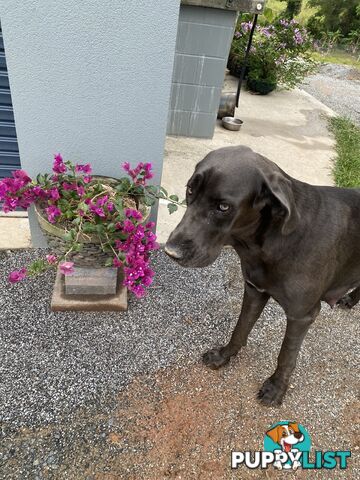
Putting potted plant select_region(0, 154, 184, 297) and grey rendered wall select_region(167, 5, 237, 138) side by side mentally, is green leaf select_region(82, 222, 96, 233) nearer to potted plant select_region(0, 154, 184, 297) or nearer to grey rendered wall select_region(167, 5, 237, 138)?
potted plant select_region(0, 154, 184, 297)

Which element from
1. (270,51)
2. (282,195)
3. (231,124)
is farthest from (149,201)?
(270,51)

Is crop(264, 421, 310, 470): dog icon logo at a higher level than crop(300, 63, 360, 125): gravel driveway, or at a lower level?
lower

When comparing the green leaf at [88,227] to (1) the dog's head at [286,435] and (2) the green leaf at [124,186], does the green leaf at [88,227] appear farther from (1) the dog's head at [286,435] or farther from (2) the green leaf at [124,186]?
(1) the dog's head at [286,435]

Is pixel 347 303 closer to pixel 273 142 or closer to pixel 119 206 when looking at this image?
pixel 119 206

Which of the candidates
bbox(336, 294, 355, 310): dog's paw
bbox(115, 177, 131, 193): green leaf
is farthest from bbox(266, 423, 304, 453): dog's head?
bbox(115, 177, 131, 193): green leaf

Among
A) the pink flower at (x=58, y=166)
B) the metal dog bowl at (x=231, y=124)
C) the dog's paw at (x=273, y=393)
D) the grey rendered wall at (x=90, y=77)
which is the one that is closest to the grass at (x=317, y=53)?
the metal dog bowl at (x=231, y=124)

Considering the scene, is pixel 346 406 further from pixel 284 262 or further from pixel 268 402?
pixel 284 262

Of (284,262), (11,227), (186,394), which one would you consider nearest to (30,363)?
(186,394)

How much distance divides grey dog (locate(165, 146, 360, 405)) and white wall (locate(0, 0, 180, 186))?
52.7 inches

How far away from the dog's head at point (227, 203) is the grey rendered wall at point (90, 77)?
4.43 feet

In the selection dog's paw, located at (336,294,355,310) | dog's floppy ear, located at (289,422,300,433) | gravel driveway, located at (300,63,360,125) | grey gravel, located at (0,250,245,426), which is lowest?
grey gravel, located at (0,250,245,426)

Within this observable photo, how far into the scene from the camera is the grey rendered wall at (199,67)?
462 cm

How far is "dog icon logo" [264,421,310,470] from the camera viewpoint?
2074 millimetres

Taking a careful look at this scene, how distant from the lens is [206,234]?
1.65 metres
